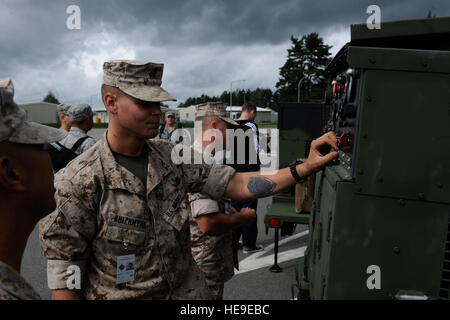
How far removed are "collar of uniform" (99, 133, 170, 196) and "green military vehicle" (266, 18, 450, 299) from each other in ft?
3.34

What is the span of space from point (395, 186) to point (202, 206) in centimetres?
121

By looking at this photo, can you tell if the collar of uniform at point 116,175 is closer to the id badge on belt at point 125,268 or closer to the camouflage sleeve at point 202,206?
the id badge on belt at point 125,268

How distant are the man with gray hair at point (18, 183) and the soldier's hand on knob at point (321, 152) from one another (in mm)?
1744

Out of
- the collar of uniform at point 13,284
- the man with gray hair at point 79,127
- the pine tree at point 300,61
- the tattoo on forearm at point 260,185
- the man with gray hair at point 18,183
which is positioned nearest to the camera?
the collar of uniform at point 13,284

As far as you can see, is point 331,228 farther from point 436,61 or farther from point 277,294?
point 277,294

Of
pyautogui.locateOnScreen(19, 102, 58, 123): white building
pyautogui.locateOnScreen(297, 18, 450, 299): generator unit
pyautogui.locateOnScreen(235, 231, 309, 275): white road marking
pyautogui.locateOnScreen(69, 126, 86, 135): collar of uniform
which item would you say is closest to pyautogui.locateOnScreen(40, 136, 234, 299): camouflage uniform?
pyautogui.locateOnScreen(297, 18, 450, 299): generator unit

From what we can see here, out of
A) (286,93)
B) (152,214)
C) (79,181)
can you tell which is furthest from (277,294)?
(286,93)

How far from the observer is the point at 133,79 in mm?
1932

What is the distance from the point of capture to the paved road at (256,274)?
15.1ft

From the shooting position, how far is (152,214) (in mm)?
1929

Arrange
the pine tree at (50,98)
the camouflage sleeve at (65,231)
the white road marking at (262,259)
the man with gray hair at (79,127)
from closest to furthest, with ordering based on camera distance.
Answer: the camouflage sleeve at (65,231), the man with gray hair at (79,127), the white road marking at (262,259), the pine tree at (50,98)

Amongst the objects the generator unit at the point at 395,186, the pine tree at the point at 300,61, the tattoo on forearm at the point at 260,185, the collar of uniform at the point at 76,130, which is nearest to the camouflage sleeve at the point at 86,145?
the collar of uniform at the point at 76,130

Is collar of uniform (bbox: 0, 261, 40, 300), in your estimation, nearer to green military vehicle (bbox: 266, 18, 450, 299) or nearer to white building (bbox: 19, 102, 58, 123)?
green military vehicle (bbox: 266, 18, 450, 299)

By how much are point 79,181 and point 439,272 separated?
1974 mm
